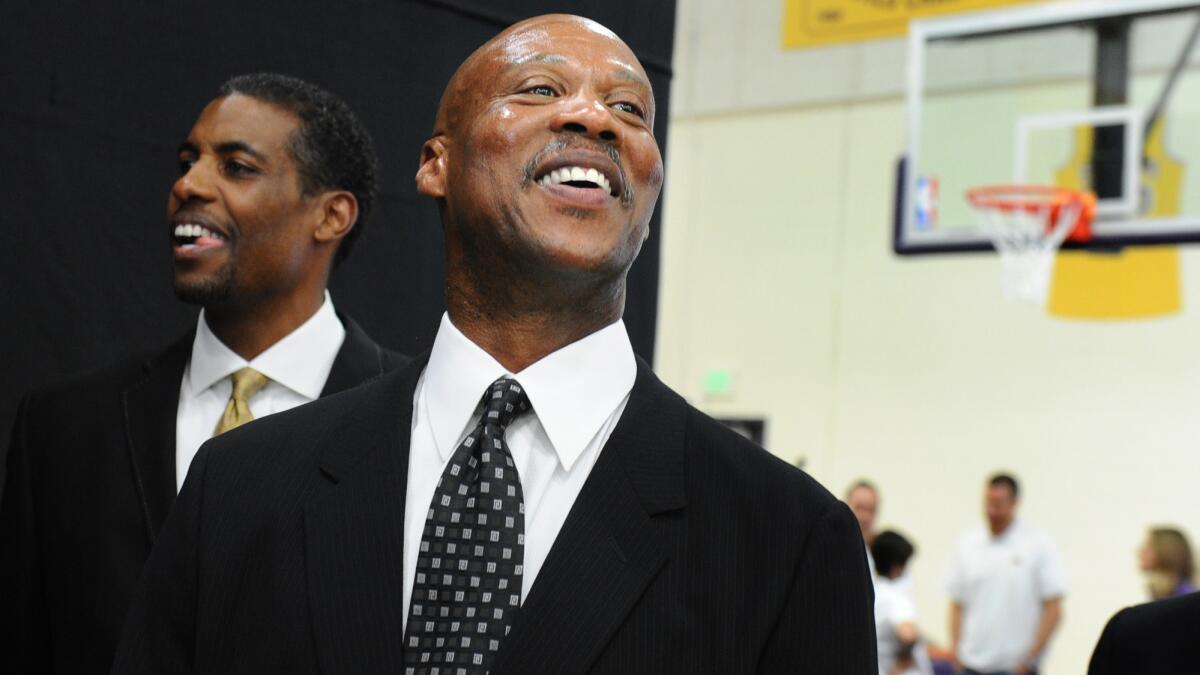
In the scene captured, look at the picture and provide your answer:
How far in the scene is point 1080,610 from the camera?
9.46 m

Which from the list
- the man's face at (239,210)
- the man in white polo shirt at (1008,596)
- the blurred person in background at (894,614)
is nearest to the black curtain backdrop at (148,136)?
the man's face at (239,210)

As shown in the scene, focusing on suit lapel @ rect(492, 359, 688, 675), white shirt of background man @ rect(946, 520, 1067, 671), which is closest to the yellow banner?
white shirt of background man @ rect(946, 520, 1067, 671)

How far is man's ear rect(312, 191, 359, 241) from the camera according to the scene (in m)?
2.15

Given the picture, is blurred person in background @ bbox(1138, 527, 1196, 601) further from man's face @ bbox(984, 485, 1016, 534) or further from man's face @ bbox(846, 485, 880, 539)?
man's face @ bbox(846, 485, 880, 539)

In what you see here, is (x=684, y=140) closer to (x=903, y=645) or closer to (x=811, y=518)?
(x=903, y=645)

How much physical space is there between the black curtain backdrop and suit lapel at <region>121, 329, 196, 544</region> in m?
0.27

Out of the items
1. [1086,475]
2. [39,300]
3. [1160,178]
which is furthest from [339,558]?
[1086,475]

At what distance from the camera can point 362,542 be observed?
1484 millimetres

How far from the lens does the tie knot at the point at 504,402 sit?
1.53 meters

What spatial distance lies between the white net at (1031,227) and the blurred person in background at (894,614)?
5.67 feet

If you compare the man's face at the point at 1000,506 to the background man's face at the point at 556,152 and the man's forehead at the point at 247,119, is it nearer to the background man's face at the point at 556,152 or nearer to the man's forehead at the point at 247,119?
the man's forehead at the point at 247,119

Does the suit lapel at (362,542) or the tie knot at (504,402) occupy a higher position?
the tie knot at (504,402)

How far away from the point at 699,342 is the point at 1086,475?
3.16 meters

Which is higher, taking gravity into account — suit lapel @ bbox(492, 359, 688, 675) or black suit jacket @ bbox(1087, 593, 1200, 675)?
suit lapel @ bbox(492, 359, 688, 675)
